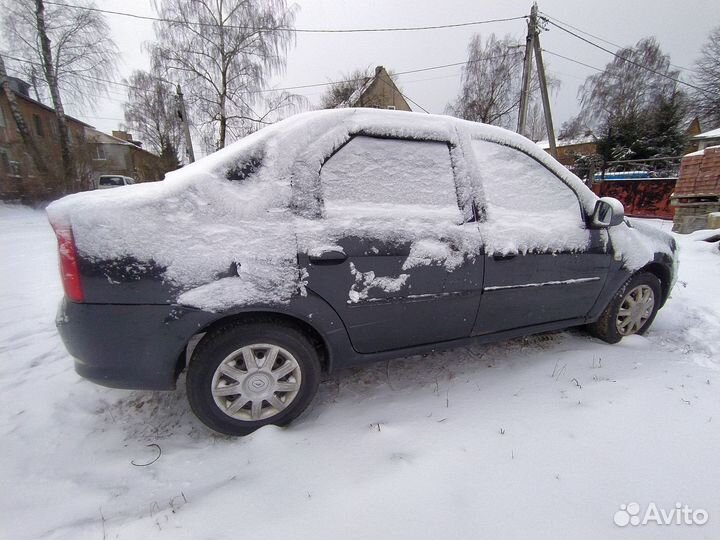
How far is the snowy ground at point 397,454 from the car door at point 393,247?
0.49 metres

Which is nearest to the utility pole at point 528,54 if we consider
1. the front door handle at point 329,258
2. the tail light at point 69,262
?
the front door handle at point 329,258

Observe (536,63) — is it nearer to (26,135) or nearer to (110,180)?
(26,135)

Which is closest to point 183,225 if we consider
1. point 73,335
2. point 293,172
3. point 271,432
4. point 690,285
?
point 293,172

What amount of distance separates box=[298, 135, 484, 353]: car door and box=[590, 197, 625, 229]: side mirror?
104cm

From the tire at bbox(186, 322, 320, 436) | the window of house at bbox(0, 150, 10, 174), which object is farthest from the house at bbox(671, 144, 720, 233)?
the window of house at bbox(0, 150, 10, 174)

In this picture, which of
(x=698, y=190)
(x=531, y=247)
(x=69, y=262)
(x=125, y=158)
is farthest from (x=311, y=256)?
(x=125, y=158)

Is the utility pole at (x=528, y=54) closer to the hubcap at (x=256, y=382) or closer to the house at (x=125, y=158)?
the hubcap at (x=256, y=382)

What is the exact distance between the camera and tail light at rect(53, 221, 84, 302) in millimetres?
1477

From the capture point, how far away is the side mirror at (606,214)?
93.4 inches

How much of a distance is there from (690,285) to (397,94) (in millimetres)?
22304

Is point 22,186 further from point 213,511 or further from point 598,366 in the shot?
point 598,366

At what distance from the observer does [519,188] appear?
2275 mm

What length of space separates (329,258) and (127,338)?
1.01m

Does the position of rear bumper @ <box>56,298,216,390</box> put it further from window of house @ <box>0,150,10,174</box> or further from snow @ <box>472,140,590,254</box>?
window of house @ <box>0,150,10,174</box>
